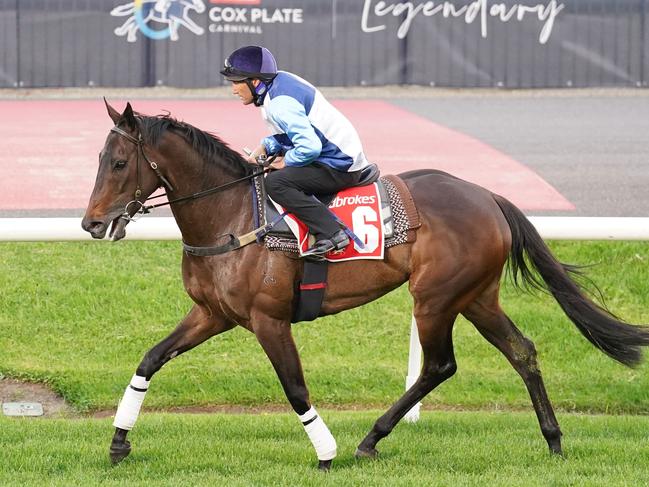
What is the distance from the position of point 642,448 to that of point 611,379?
5.77 feet

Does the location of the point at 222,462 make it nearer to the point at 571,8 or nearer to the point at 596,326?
the point at 596,326

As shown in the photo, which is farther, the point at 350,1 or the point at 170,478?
the point at 350,1

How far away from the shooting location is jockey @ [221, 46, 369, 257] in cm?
614

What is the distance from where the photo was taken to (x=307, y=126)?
6125 millimetres

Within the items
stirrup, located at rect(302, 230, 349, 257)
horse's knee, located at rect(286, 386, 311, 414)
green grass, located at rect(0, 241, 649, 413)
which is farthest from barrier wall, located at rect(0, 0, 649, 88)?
horse's knee, located at rect(286, 386, 311, 414)

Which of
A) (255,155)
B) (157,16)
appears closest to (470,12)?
(157,16)

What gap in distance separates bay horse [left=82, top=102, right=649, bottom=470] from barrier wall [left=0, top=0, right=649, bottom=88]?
11.5 m

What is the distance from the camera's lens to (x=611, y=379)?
8367 mm

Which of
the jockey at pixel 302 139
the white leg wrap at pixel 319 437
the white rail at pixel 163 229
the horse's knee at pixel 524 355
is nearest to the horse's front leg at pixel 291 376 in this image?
the white leg wrap at pixel 319 437

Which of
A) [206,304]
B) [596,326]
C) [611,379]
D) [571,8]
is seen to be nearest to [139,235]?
[206,304]

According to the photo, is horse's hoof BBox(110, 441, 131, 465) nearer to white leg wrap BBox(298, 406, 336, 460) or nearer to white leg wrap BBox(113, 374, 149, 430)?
white leg wrap BBox(113, 374, 149, 430)

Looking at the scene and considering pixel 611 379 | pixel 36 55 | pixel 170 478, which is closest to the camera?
pixel 170 478

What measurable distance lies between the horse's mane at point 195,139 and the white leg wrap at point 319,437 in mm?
1331

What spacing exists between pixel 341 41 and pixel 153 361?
12138 mm
